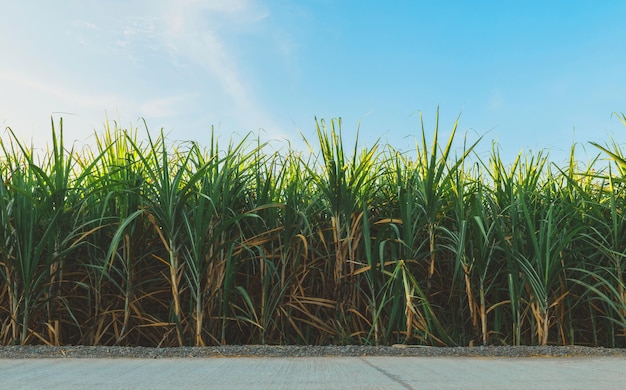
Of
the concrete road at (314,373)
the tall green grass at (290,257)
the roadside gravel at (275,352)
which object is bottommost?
the concrete road at (314,373)

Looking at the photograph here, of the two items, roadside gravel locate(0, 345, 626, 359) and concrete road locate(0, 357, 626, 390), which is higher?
roadside gravel locate(0, 345, 626, 359)

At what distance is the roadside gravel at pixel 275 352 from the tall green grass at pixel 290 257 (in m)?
0.27

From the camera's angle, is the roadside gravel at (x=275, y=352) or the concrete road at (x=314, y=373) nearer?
the concrete road at (x=314, y=373)

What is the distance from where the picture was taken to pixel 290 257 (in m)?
2.85

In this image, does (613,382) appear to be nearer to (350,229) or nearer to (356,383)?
(356,383)

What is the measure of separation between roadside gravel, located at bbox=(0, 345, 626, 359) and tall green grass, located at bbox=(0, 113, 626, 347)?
0.27 meters

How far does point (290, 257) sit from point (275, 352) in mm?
634

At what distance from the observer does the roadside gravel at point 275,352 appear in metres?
2.23

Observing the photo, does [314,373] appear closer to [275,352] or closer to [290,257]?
[275,352]

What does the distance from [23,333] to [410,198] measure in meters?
1.81

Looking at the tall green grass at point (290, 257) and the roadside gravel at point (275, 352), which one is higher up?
the tall green grass at point (290, 257)

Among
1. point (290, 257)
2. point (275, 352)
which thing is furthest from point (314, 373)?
point (290, 257)

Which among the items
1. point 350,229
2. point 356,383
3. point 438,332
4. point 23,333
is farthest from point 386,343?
point 23,333

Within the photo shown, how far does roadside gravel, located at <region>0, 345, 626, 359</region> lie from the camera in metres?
2.23
